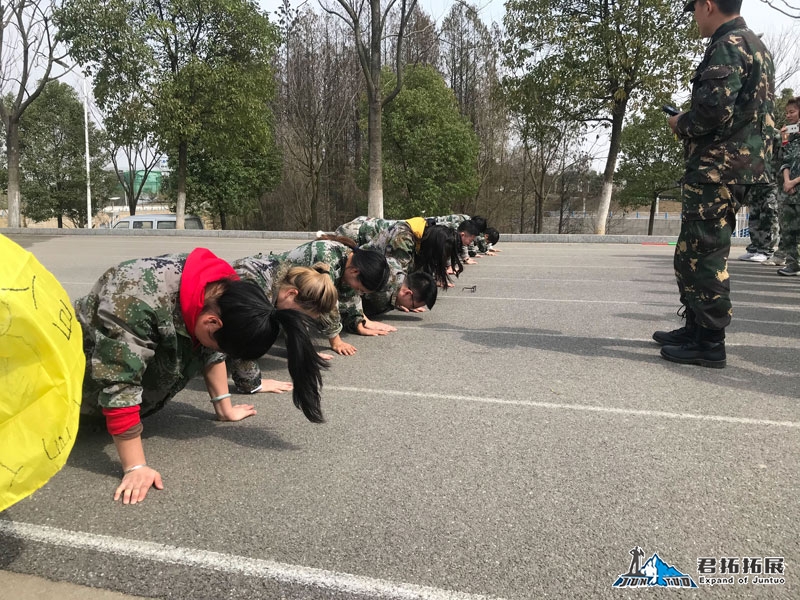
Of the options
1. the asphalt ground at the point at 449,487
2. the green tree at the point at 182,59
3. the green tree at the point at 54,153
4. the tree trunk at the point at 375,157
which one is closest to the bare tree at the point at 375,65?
the tree trunk at the point at 375,157

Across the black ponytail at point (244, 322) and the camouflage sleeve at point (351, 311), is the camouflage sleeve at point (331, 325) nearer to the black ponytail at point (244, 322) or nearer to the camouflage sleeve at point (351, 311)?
the camouflage sleeve at point (351, 311)

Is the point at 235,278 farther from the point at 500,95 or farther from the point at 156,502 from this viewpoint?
the point at 500,95

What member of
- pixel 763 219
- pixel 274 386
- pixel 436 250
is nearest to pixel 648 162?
pixel 763 219

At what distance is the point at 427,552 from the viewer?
1.90m

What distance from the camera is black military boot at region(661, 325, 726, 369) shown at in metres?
3.85

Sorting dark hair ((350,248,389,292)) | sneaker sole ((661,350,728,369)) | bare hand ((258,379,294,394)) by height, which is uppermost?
dark hair ((350,248,389,292))

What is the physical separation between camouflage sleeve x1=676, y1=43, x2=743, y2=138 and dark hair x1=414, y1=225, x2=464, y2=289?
2.46m

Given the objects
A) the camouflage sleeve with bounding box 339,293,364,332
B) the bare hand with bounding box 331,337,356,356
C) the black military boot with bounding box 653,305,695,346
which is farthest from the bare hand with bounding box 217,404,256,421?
the black military boot with bounding box 653,305,695,346

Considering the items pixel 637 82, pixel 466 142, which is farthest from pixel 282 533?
pixel 466 142

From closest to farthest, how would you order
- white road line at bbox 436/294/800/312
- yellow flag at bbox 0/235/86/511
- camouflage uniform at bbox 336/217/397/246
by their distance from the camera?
yellow flag at bbox 0/235/86/511 < camouflage uniform at bbox 336/217/397/246 < white road line at bbox 436/294/800/312

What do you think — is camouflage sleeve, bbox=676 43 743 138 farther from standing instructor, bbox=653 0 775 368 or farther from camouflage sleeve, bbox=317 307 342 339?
camouflage sleeve, bbox=317 307 342 339

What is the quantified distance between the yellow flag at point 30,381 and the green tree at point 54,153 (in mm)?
30818

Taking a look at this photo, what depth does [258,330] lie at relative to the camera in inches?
86.1

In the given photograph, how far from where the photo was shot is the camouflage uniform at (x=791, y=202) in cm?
726
